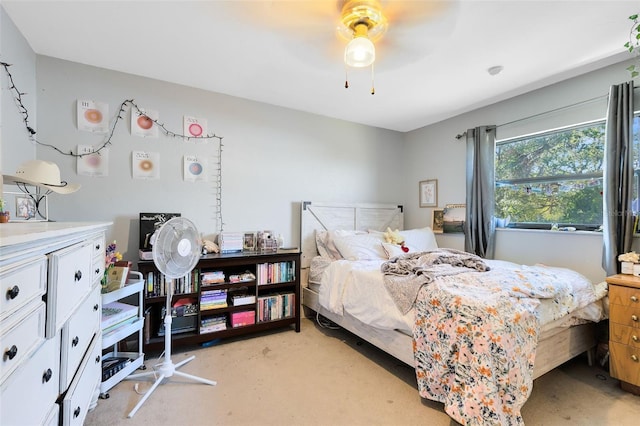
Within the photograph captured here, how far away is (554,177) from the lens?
278cm

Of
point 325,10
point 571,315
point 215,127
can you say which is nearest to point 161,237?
point 215,127

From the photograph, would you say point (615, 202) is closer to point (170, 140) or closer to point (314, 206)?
point (314, 206)

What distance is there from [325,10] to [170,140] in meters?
1.86

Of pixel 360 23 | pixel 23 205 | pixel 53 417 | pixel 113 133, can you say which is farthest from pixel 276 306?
pixel 360 23

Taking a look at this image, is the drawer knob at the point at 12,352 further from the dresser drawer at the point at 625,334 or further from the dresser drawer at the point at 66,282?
the dresser drawer at the point at 625,334

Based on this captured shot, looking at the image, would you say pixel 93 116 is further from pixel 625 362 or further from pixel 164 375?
pixel 625 362

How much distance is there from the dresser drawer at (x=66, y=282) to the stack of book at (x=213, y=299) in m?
1.21

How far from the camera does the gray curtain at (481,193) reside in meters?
3.08

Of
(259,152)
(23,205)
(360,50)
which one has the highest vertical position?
(360,50)

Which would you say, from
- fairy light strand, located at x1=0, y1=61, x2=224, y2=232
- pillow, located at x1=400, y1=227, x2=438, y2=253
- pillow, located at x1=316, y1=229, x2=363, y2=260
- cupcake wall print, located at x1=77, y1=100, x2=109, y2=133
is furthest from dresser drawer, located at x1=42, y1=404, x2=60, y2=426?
pillow, located at x1=400, y1=227, x2=438, y2=253

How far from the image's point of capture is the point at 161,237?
1783 millimetres

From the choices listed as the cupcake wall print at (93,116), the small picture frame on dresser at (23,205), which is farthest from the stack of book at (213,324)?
the cupcake wall print at (93,116)

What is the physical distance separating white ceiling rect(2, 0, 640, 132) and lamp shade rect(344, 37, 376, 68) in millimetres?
236

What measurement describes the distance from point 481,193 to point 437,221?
72 centimetres
